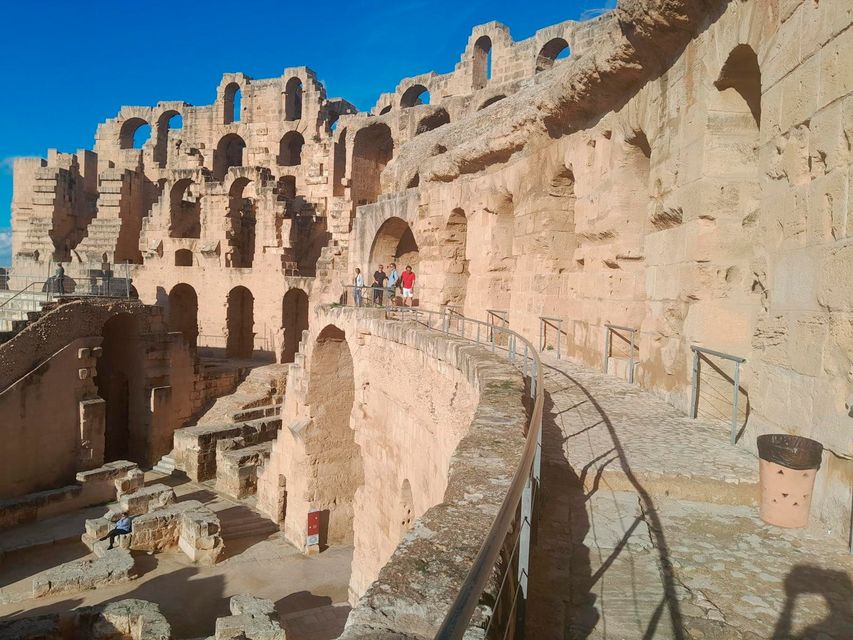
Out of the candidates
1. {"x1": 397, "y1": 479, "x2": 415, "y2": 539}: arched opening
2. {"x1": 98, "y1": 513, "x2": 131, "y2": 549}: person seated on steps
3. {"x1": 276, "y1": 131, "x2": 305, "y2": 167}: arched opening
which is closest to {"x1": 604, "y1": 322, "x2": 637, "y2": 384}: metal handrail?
{"x1": 397, "y1": 479, "x2": 415, "y2": 539}: arched opening

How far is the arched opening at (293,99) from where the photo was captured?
34.5 metres

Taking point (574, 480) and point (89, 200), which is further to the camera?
point (89, 200)

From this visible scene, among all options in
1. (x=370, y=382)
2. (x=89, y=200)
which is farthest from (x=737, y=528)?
(x=89, y=200)

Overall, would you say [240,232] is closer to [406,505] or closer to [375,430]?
[375,430]

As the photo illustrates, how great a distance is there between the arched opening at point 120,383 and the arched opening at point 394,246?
7.62m

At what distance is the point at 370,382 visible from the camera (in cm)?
1102

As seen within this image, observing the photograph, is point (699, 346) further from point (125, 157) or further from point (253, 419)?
point (125, 157)

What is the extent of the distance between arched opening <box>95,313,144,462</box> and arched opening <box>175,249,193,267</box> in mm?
6350

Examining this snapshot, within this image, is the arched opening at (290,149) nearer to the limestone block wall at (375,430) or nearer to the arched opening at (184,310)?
the arched opening at (184,310)

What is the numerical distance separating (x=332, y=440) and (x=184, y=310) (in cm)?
1432

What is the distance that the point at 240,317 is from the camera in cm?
2514

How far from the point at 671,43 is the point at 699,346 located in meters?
3.49

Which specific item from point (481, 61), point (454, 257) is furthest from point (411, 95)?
point (454, 257)

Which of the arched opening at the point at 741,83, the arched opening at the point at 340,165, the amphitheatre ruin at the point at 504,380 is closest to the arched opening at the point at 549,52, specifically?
the amphitheatre ruin at the point at 504,380
